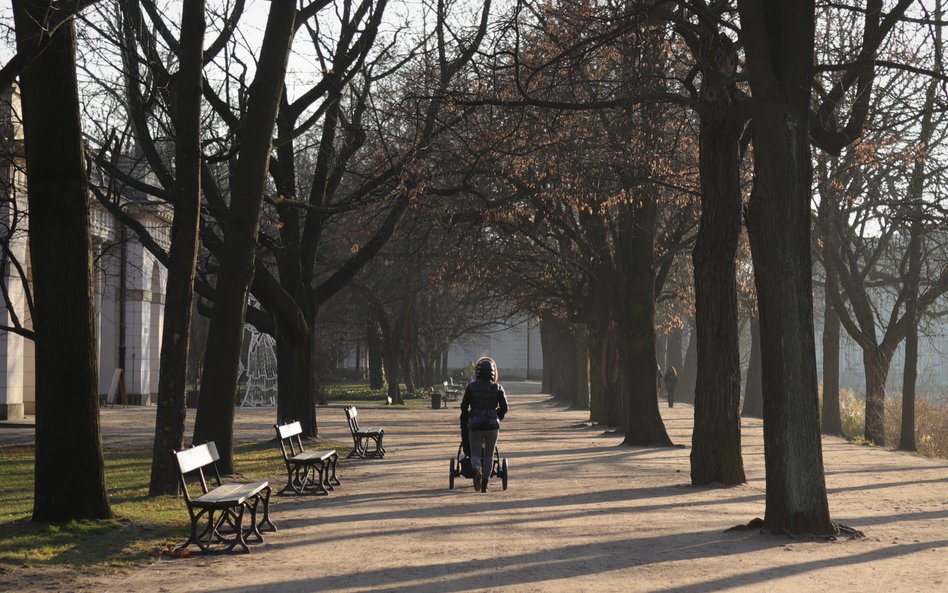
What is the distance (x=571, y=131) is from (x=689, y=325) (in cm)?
4188

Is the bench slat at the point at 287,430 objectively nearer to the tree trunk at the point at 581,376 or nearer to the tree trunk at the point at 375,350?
the tree trunk at the point at 581,376

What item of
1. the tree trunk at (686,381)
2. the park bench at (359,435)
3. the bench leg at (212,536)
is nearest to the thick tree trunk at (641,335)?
the park bench at (359,435)

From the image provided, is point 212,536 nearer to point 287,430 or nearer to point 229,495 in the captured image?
point 229,495

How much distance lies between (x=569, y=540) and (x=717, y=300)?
6.62m

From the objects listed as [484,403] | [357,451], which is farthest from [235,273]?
[357,451]

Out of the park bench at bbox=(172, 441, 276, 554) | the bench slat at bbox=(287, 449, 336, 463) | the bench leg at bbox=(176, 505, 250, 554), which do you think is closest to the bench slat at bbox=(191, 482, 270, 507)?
the park bench at bbox=(172, 441, 276, 554)

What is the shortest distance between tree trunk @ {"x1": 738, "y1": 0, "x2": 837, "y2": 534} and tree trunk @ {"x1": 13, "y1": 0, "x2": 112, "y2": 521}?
6433 mm

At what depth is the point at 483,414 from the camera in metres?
15.9

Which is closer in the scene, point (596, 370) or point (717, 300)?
point (717, 300)

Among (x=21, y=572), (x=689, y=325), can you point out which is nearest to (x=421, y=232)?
(x=21, y=572)

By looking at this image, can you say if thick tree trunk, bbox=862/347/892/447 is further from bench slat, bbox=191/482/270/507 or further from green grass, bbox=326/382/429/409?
bench slat, bbox=191/482/270/507

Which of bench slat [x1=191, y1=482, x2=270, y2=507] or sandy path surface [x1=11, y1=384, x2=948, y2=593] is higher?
bench slat [x1=191, y1=482, x2=270, y2=507]

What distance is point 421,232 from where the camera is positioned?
3309 centimetres

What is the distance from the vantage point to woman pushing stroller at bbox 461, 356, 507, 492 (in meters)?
15.9
